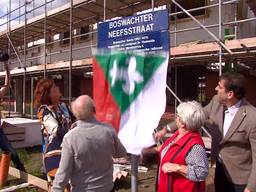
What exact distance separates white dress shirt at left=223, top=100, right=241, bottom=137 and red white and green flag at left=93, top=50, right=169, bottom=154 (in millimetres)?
581

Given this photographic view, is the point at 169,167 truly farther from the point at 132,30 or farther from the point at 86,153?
the point at 132,30

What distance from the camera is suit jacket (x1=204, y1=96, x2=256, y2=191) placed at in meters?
3.02

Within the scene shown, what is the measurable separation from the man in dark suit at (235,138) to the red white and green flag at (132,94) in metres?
0.25

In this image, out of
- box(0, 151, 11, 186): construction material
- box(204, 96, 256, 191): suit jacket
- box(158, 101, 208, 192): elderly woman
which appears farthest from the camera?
box(0, 151, 11, 186): construction material

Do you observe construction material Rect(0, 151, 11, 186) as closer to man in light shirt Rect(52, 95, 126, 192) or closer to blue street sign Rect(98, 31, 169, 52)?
blue street sign Rect(98, 31, 169, 52)

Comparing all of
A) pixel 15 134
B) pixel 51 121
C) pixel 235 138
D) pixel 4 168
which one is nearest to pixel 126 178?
pixel 4 168

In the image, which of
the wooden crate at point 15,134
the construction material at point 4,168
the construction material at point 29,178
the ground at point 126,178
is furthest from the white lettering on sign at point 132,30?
the wooden crate at point 15,134

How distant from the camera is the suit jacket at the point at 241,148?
3021 mm

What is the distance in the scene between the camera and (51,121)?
12.4 feet

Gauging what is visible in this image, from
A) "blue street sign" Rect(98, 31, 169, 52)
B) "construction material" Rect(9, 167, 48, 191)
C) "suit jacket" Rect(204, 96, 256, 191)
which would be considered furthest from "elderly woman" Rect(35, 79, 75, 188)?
"construction material" Rect(9, 167, 48, 191)

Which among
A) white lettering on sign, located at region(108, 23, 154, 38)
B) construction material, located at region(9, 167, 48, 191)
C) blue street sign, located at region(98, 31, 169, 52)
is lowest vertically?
construction material, located at region(9, 167, 48, 191)

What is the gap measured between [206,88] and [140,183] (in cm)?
581

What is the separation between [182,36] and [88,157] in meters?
8.32

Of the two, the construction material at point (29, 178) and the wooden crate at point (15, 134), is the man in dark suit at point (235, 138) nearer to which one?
the construction material at point (29, 178)
